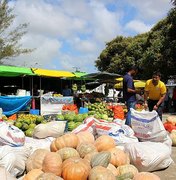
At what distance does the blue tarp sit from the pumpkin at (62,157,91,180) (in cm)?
898

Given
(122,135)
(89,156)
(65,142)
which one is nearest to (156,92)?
(122,135)

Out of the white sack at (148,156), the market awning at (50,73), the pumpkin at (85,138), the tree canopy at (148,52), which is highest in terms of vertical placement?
the tree canopy at (148,52)

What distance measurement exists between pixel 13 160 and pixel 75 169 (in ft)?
3.73

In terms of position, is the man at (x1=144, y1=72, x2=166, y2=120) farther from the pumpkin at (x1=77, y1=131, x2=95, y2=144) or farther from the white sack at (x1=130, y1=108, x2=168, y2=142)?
the pumpkin at (x1=77, y1=131, x2=95, y2=144)

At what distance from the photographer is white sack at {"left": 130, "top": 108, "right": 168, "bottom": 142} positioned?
22.7 feet

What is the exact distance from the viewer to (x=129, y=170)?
4.91 metres

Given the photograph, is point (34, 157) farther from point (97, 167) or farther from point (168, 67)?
point (168, 67)

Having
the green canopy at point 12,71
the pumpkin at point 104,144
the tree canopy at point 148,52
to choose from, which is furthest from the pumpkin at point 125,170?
the tree canopy at point 148,52

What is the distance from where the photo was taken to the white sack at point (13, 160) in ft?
16.5

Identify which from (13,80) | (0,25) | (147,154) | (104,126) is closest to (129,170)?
(147,154)

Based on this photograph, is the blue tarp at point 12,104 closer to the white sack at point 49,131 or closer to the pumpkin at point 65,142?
the white sack at point 49,131

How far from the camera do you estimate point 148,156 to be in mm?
5801

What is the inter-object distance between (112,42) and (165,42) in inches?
700

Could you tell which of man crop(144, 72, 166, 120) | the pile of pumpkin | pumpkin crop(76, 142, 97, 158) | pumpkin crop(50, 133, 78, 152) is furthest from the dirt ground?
man crop(144, 72, 166, 120)
